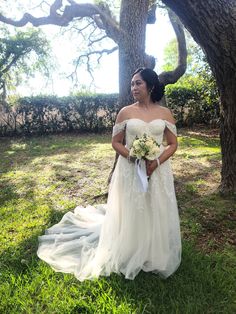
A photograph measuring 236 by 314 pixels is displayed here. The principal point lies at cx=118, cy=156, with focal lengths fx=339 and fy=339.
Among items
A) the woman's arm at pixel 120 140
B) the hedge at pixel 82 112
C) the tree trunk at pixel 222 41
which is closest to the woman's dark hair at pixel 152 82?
the woman's arm at pixel 120 140

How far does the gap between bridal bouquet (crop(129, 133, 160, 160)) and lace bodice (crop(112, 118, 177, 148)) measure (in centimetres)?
19

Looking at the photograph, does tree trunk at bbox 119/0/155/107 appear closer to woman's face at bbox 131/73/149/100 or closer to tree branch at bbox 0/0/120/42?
woman's face at bbox 131/73/149/100

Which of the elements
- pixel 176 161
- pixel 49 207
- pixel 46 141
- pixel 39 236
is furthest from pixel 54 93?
pixel 39 236

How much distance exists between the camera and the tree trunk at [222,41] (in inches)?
178

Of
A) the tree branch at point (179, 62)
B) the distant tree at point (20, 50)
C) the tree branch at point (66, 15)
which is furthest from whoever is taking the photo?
the distant tree at point (20, 50)

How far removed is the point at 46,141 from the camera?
1402 centimetres

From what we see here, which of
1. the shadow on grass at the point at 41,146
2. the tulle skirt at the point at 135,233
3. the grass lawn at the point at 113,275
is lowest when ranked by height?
the shadow on grass at the point at 41,146

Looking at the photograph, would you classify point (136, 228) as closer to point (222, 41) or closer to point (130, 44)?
point (222, 41)

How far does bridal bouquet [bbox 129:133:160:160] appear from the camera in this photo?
12.4 feet

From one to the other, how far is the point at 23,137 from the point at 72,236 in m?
10.8

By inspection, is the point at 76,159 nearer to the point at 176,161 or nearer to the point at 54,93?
the point at 176,161

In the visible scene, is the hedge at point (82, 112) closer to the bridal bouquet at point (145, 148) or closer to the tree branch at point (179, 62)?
the tree branch at point (179, 62)

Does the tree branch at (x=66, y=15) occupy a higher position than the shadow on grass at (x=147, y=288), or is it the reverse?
the tree branch at (x=66, y=15)

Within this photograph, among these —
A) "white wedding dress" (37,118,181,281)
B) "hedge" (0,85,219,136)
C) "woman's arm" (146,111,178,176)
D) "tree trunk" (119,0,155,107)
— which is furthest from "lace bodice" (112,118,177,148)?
"hedge" (0,85,219,136)
